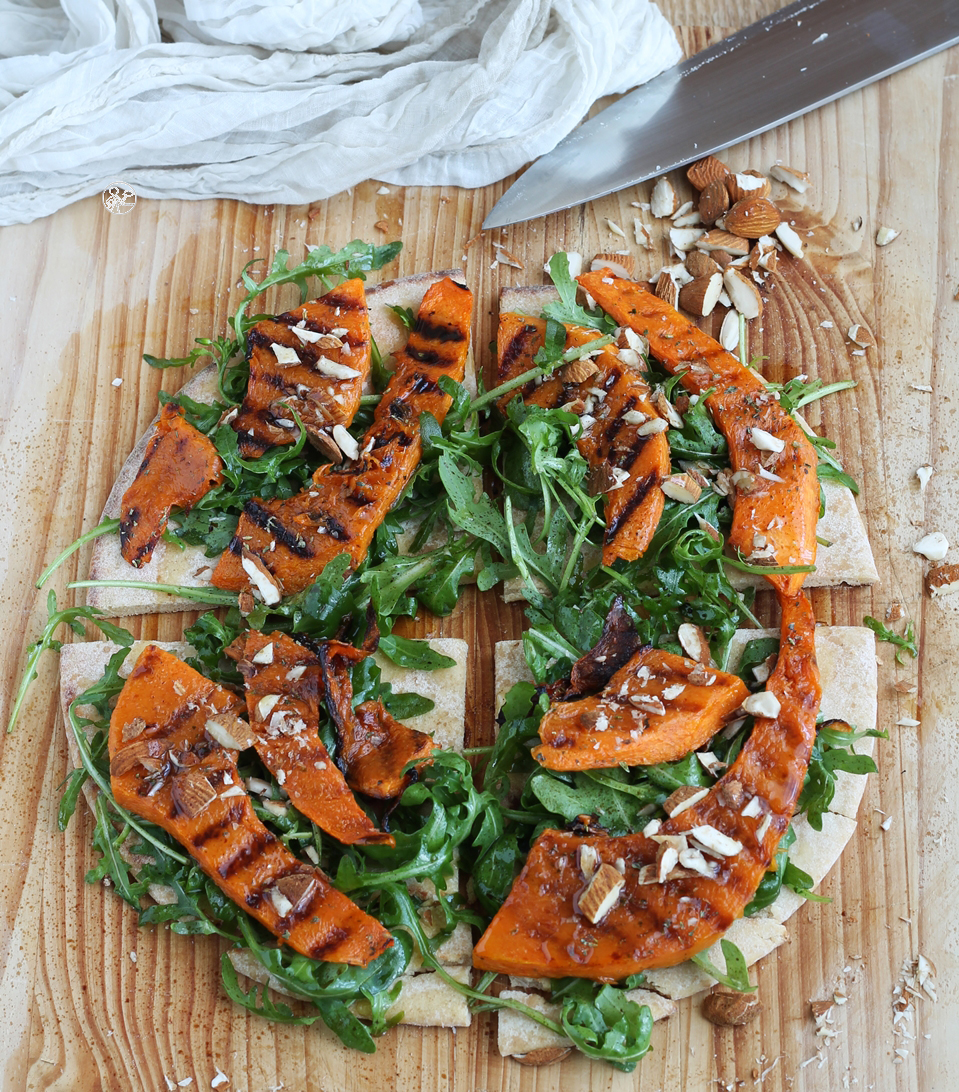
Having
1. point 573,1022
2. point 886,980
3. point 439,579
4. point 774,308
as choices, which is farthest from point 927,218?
point 573,1022

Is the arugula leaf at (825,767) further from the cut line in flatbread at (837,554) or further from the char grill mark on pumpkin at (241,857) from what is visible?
the char grill mark on pumpkin at (241,857)

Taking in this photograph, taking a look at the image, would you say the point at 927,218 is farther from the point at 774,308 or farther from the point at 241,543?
the point at 241,543

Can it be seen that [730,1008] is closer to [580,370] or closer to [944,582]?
[944,582]

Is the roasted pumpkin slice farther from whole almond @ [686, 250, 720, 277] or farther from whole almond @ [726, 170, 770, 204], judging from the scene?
whole almond @ [726, 170, 770, 204]

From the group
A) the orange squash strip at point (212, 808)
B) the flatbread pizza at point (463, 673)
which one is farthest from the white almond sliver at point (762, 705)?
the orange squash strip at point (212, 808)

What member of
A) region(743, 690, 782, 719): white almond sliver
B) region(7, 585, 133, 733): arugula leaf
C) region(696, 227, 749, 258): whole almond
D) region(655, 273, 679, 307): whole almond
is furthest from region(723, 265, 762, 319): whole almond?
region(7, 585, 133, 733): arugula leaf

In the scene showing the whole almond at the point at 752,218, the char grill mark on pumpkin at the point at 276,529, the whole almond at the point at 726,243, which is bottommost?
the char grill mark on pumpkin at the point at 276,529
